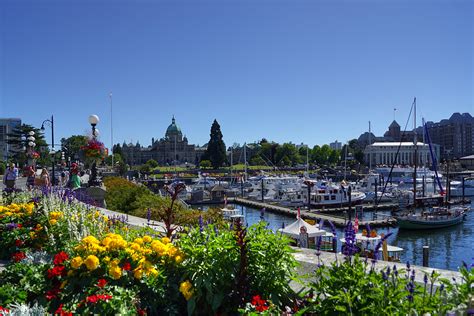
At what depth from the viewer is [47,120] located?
30.5 metres

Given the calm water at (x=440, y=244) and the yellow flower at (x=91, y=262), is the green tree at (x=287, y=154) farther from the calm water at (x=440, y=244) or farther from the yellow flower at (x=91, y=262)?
the yellow flower at (x=91, y=262)

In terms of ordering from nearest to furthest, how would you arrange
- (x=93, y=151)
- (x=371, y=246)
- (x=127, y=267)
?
(x=127, y=267), (x=93, y=151), (x=371, y=246)

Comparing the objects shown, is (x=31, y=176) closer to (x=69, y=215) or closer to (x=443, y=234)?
(x=69, y=215)

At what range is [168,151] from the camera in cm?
18588

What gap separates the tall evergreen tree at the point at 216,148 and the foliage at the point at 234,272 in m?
117

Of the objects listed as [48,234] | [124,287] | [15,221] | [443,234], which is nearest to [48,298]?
[124,287]

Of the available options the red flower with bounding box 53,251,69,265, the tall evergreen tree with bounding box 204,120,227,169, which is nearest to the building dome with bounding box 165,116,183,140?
the tall evergreen tree with bounding box 204,120,227,169

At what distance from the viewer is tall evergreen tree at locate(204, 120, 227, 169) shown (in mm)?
121562

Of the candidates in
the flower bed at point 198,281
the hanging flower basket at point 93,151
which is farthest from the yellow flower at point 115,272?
the hanging flower basket at point 93,151

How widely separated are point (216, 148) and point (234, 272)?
117m

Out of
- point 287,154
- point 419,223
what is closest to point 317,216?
point 419,223

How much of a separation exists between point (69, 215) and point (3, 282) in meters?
1.92

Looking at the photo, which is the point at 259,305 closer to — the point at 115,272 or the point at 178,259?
the point at 178,259

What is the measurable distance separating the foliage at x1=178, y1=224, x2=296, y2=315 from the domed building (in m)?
181
